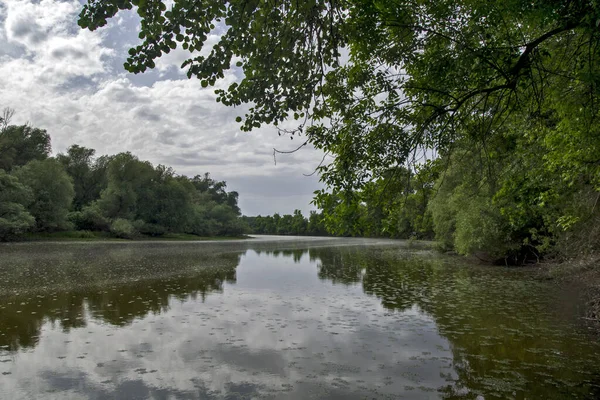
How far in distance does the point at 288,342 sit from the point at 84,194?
67.6 m

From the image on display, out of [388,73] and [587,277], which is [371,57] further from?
[587,277]

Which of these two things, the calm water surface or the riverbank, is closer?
the calm water surface

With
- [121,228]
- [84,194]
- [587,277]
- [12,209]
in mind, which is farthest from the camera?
[84,194]

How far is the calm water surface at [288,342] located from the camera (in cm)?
633

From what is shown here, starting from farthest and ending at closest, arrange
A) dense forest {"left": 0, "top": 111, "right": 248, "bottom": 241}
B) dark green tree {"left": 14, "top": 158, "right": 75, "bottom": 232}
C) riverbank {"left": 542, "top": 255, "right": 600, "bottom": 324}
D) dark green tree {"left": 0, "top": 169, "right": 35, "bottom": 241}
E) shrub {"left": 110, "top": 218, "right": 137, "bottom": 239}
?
1. shrub {"left": 110, "top": 218, "right": 137, "bottom": 239}
2. dark green tree {"left": 14, "top": 158, "right": 75, "bottom": 232}
3. dense forest {"left": 0, "top": 111, "right": 248, "bottom": 241}
4. dark green tree {"left": 0, "top": 169, "right": 35, "bottom": 241}
5. riverbank {"left": 542, "top": 255, "right": 600, "bottom": 324}

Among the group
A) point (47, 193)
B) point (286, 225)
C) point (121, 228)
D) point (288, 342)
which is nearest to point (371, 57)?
point (288, 342)

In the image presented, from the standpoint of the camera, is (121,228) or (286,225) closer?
(121,228)

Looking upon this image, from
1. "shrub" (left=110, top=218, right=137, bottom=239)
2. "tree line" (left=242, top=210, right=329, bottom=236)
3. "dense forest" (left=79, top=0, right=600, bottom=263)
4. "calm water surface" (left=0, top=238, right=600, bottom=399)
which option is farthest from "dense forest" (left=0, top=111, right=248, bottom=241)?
"tree line" (left=242, top=210, right=329, bottom=236)

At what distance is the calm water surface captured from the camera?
6.33 metres

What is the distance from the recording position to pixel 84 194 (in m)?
67.0

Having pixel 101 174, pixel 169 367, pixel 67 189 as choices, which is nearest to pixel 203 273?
pixel 169 367

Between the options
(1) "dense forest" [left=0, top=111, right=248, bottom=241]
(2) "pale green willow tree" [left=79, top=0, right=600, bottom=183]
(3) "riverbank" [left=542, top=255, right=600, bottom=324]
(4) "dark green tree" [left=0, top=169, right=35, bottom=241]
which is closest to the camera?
(2) "pale green willow tree" [left=79, top=0, right=600, bottom=183]

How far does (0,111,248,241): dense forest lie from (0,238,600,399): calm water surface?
33071mm

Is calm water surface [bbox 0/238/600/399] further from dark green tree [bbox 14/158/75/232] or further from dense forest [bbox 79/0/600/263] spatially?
dark green tree [bbox 14/158/75/232]
